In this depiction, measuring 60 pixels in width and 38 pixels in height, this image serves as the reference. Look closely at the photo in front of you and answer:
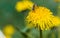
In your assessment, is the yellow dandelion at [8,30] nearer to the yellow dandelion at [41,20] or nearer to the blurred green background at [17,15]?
the blurred green background at [17,15]

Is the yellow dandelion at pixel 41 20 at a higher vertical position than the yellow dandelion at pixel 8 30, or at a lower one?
higher

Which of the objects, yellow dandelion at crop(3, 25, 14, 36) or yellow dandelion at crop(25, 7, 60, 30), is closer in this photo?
yellow dandelion at crop(25, 7, 60, 30)

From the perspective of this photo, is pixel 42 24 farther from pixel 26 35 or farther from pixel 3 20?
pixel 3 20

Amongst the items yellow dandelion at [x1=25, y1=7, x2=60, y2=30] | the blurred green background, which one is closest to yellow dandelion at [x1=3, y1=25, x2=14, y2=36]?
the blurred green background

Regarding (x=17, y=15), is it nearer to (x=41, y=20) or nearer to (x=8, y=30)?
(x=8, y=30)

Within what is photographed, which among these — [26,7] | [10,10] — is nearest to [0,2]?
[10,10]

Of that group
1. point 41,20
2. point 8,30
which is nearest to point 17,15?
point 8,30

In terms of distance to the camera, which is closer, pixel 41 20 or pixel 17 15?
pixel 41 20

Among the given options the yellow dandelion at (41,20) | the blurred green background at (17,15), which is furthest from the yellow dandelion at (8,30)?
the yellow dandelion at (41,20)

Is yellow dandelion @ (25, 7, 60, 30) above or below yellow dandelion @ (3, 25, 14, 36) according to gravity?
above

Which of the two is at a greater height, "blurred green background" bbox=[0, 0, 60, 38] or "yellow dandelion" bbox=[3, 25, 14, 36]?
"blurred green background" bbox=[0, 0, 60, 38]

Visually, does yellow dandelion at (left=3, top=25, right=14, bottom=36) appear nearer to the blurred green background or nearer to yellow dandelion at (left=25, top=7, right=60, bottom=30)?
the blurred green background
